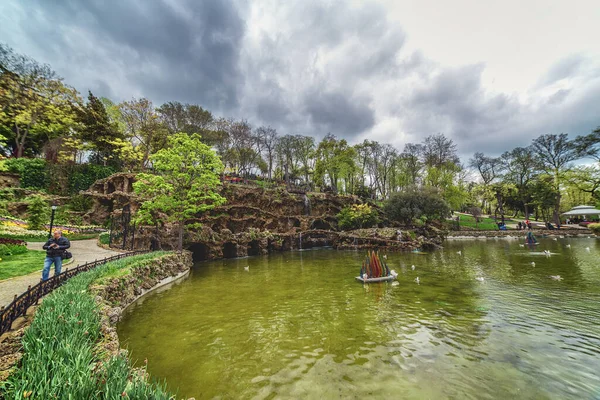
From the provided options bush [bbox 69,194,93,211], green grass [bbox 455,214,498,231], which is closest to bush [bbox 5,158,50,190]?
bush [bbox 69,194,93,211]

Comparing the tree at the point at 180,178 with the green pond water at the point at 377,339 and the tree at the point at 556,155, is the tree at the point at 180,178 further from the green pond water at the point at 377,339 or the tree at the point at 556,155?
the tree at the point at 556,155

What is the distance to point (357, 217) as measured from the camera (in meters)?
39.6

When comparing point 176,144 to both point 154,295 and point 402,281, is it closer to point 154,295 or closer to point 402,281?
point 154,295

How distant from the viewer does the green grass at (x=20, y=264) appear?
11.7 m

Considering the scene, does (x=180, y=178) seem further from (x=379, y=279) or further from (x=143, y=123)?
(x=143, y=123)

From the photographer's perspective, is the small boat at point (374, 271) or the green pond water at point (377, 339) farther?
the small boat at point (374, 271)

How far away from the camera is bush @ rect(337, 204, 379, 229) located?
39675mm

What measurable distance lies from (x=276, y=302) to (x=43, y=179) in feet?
134

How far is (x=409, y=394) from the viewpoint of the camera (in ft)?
17.4

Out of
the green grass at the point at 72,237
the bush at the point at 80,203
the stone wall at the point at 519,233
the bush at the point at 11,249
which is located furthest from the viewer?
the stone wall at the point at 519,233

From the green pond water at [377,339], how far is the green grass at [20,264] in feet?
19.7

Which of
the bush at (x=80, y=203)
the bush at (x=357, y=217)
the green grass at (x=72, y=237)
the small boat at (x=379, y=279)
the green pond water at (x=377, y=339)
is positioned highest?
the bush at (x=80, y=203)

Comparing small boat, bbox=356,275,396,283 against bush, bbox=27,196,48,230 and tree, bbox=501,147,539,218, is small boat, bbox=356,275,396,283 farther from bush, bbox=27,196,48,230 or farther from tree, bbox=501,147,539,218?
tree, bbox=501,147,539,218

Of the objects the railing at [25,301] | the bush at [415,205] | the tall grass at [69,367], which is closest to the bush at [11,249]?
the railing at [25,301]
